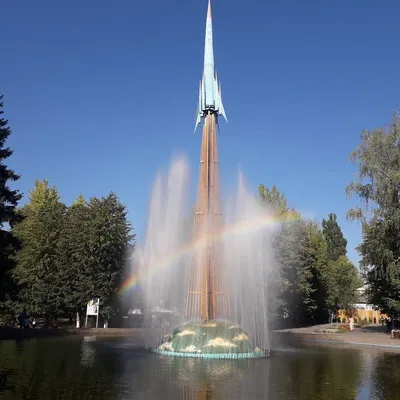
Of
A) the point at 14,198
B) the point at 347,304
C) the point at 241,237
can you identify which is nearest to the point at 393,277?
the point at 241,237

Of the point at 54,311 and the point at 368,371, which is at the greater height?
the point at 54,311

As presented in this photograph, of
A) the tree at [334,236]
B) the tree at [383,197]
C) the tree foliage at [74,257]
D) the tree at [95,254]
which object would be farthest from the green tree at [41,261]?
the tree at [334,236]

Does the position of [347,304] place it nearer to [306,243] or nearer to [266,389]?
[306,243]

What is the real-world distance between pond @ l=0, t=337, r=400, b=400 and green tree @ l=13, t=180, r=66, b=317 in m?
18.4

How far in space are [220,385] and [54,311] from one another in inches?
1233

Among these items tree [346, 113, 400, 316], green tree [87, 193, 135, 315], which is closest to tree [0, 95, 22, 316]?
green tree [87, 193, 135, 315]

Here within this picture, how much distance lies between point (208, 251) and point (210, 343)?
17.4ft

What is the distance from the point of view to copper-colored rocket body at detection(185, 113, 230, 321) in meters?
26.5

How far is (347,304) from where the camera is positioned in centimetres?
7094

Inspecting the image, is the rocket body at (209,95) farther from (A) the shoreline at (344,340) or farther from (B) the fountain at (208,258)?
(A) the shoreline at (344,340)

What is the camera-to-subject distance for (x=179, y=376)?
16656mm

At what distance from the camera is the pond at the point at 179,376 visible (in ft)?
44.8

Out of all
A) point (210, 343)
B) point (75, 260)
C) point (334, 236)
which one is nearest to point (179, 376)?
point (210, 343)

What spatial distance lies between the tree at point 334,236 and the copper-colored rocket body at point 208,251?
6232cm
